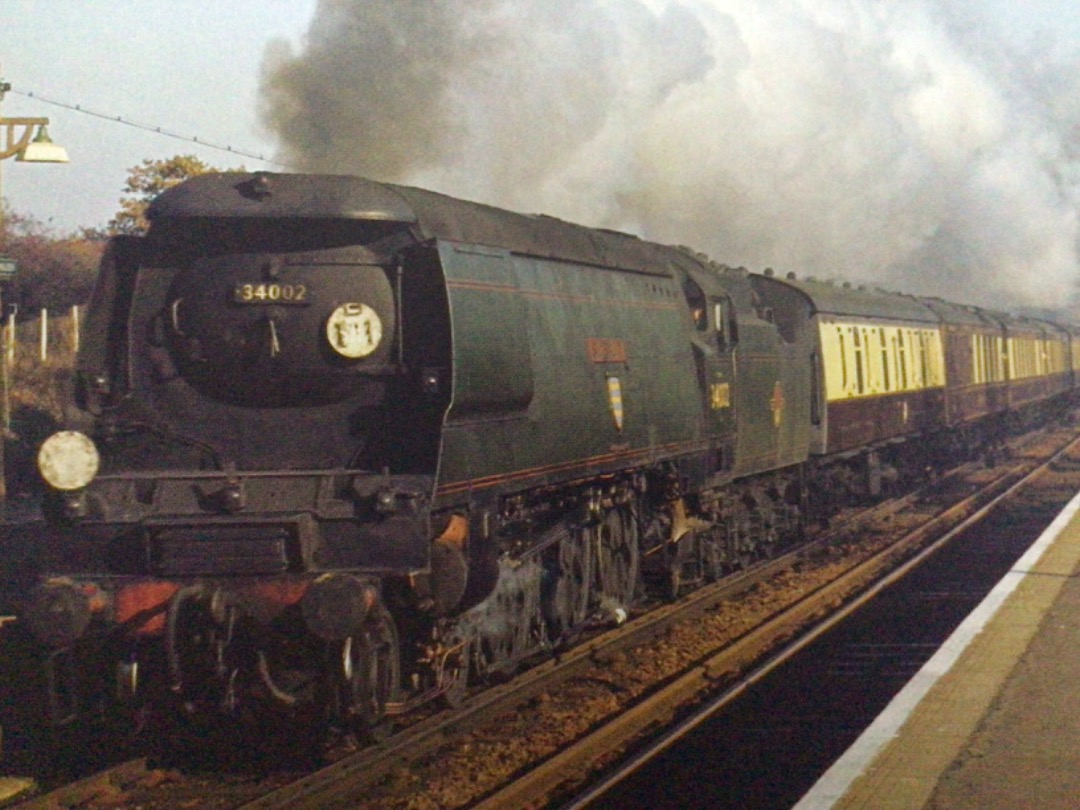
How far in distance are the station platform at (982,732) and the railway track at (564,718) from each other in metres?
1.56

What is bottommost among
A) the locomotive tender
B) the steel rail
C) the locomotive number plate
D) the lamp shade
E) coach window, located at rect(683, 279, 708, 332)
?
the steel rail

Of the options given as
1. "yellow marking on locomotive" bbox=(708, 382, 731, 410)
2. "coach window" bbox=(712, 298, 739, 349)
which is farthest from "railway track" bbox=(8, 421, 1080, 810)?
"coach window" bbox=(712, 298, 739, 349)

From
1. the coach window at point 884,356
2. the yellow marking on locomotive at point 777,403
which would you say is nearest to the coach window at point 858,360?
the coach window at point 884,356

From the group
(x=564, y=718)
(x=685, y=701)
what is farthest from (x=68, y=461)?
(x=685, y=701)

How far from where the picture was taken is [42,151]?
1548 cm

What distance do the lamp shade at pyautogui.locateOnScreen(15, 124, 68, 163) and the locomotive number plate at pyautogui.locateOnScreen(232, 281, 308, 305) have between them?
8.01 m

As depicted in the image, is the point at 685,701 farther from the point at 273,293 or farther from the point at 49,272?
the point at 49,272

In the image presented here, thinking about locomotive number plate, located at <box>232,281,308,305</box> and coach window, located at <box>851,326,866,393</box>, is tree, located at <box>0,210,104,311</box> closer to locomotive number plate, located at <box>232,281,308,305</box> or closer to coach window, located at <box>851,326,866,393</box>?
coach window, located at <box>851,326,866,393</box>

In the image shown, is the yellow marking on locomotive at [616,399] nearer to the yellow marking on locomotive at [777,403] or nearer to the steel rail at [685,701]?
the steel rail at [685,701]

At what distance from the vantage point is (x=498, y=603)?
983 cm

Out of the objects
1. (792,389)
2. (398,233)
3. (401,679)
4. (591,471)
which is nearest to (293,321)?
(398,233)

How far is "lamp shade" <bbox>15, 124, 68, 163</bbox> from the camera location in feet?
50.7

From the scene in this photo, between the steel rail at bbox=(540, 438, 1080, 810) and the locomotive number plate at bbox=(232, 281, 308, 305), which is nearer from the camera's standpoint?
the steel rail at bbox=(540, 438, 1080, 810)

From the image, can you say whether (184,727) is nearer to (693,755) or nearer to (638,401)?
(693,755)
